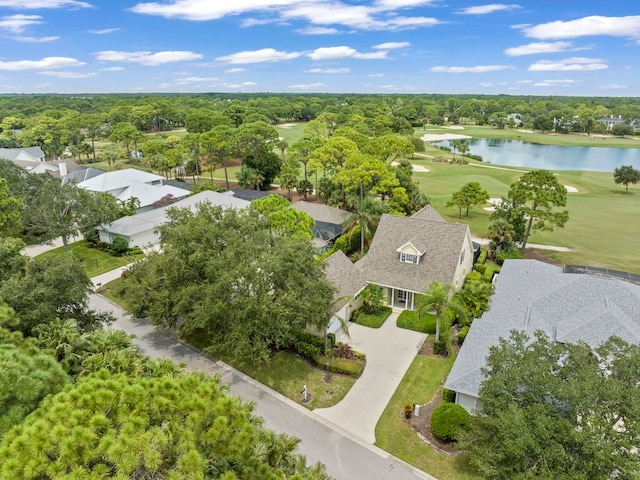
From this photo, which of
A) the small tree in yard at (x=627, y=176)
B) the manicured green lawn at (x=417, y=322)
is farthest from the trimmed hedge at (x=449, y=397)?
the small tree in yard at (x=627, y=176)

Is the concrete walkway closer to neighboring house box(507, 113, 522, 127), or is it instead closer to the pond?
the pond

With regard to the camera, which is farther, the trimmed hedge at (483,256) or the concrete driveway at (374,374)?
the trimmed hedge at (483,256)

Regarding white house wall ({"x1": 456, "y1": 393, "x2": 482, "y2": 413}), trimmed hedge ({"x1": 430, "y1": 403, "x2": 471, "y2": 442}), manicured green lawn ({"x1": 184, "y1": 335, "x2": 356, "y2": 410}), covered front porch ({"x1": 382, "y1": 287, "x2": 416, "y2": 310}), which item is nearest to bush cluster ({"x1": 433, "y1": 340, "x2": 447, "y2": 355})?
covered front porch ({"x1": 382, "y1": 287, "x2": 416, "y2": 310})

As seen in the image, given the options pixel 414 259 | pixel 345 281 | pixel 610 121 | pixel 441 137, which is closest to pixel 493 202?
pixel 414 259

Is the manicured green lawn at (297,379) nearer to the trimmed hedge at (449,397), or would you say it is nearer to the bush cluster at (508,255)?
the trimmed hedge at (449,397)

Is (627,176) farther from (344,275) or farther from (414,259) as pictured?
(344,275)

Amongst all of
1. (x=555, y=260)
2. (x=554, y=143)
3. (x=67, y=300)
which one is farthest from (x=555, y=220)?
(x=554, y=143)
